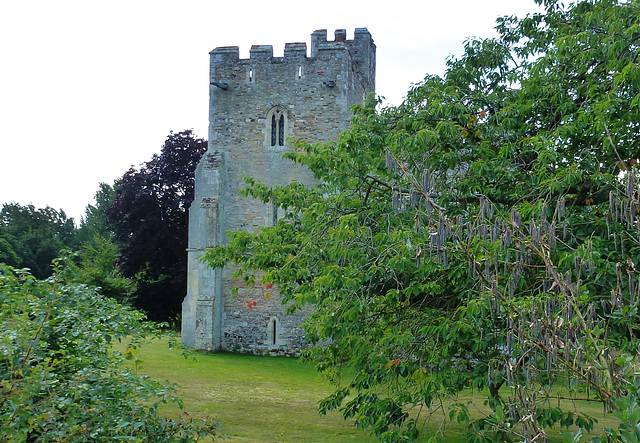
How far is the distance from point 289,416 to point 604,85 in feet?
27.4

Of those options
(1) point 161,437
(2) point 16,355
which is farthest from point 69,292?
(1) point 161,437

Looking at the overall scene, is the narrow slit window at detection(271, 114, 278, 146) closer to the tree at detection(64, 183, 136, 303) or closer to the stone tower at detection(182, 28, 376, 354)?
the stone tower at detection(182, 28, 376, 354)

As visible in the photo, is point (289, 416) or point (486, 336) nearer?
point (486, 336)

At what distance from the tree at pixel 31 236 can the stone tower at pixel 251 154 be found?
28.1 meters

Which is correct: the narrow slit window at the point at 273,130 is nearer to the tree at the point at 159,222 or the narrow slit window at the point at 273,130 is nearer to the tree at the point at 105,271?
the tree at the point at 105,271

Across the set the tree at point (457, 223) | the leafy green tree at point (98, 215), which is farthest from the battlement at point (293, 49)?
the leafy green tree at point (98, 215)

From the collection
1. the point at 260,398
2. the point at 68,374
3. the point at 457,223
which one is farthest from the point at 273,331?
the point at 457,223

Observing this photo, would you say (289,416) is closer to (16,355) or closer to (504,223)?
(16,355)

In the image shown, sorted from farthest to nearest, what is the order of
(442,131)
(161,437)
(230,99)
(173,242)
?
(173,242), (230,99), (442,131), (161,437)

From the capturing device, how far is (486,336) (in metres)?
8.03

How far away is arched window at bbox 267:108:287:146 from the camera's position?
2416 centimetres

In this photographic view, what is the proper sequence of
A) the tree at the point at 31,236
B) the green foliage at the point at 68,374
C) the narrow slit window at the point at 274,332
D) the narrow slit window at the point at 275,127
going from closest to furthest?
the green foliage at the point at 68,374
the narrow slit window at the point at 274,332
the narrow slit window at the point at 275,127
the tree at the point at 31,236

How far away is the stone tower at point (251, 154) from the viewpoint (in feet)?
77.3

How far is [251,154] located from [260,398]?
A: 10.9 meters
